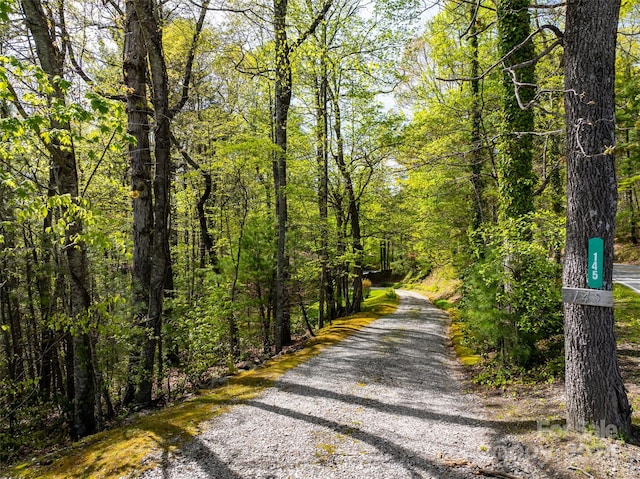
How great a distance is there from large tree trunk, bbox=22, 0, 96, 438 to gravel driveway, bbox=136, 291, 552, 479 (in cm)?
222

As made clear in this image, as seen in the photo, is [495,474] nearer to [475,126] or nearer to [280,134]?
[280,134]

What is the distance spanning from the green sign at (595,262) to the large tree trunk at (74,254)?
17.8 feet

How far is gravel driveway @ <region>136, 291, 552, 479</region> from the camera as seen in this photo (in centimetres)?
323

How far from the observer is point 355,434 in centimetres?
393

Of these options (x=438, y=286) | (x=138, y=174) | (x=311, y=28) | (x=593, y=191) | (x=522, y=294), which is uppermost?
(x=311, y=28)

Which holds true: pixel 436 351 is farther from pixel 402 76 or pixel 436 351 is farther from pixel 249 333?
pixel 402 76

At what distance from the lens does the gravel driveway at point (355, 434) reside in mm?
3227

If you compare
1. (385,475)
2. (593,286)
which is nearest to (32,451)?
(385,475)

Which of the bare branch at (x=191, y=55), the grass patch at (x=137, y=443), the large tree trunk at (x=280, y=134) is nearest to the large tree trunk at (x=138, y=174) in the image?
the grass patch at (x=137, y=443)

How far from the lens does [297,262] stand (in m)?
10.6

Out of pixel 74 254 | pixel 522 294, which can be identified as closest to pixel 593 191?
pixel 522 294

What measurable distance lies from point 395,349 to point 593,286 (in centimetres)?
543

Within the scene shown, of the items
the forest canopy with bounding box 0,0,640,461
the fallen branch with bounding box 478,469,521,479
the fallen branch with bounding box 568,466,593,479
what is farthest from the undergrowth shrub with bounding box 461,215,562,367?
the fallen branch with bounding box 478,469,521,479

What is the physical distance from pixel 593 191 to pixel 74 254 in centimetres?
612
